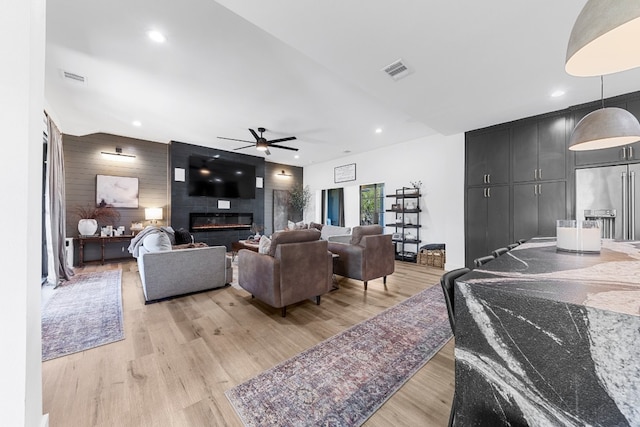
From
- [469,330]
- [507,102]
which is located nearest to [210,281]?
[469,330]

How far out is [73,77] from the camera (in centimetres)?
317

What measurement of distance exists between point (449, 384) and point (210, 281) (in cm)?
310

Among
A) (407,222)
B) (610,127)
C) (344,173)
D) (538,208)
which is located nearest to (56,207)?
(344,173)

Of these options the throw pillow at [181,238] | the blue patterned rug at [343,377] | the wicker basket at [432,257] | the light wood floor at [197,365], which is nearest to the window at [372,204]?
the wicker basket at [432,257]

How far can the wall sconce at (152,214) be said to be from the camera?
5887mm

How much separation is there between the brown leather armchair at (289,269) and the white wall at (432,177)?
325 centimetres

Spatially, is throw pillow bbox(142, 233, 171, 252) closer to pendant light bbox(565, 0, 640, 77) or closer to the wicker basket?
pendant light bbox(565, 0, 640, 77)

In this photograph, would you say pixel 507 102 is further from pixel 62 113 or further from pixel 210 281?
pixel 62 113

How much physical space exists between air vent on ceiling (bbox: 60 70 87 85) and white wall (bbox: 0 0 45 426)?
3.56 meters

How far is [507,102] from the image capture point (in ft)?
11.0

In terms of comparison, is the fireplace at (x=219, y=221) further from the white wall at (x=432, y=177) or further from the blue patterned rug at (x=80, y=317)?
the white wall at (x=432, y=177)

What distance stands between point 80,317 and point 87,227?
134 inches

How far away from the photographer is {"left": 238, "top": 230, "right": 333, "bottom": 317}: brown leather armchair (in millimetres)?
2635

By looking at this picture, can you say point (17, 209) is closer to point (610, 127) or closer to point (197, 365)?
point (197, 365)
